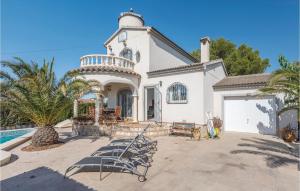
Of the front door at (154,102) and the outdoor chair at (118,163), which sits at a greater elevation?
the front door at (154,102)

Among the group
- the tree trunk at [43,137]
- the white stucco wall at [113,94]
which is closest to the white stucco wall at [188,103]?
the white stucco wall at [113,94]

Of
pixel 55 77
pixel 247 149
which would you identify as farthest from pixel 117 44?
pixel 247 149

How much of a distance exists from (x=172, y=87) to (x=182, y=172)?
30.9 feet

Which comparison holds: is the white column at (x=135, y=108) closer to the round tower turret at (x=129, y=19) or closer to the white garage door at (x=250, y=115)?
the white garage door at (x=250, y=115)

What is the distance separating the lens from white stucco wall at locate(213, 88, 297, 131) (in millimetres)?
11945

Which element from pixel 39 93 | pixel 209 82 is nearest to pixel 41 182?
pixel 39 93

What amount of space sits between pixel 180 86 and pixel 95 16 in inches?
570

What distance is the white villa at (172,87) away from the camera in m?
13.2

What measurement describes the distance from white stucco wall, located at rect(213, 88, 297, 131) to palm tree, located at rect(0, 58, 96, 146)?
33.6 ft

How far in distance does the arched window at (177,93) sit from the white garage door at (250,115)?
3633 mm

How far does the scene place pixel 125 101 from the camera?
728 inches

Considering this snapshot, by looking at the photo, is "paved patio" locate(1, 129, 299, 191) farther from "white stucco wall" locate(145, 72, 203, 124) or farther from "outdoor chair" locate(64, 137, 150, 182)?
"white stucco wall" locate(145, 72, 203, 124)

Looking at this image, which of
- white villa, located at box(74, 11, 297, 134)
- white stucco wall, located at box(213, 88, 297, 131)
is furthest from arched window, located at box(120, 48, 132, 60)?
white stucco wall, located at box(213, 88, 297, 131)

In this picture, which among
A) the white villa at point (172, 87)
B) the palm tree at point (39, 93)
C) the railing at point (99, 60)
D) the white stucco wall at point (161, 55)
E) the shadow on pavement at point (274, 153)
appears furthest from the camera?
the white stucco wall at point (161, 55)
